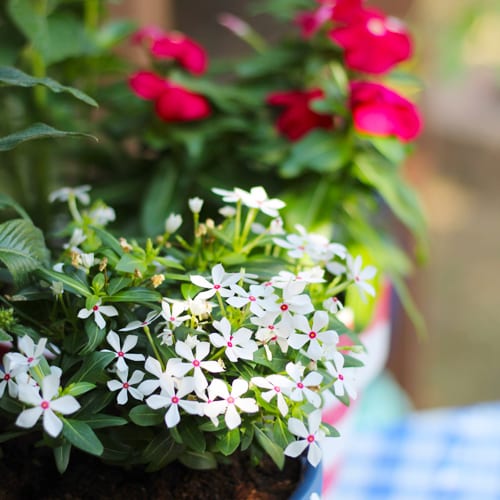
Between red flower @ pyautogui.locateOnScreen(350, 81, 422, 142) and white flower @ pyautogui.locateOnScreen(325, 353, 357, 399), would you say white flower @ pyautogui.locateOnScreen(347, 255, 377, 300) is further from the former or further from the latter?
red flower @ pyautogui.locateOnScreen(350, 81, 422, 142)

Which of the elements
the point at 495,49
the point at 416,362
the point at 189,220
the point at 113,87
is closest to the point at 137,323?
the point at 189,220

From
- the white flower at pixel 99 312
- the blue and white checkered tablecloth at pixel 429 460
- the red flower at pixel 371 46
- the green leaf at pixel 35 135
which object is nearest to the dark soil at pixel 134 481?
the white flower at pixel 99 312

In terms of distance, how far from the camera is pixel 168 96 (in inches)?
33.8

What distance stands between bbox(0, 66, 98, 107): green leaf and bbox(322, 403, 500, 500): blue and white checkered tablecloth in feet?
1.89

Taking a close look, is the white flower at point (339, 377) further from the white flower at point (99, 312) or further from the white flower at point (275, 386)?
the white flower at point (99, 312)

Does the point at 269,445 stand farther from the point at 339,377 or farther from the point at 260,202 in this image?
the point at 260,202

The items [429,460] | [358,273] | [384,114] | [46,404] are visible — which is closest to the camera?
[46,404]

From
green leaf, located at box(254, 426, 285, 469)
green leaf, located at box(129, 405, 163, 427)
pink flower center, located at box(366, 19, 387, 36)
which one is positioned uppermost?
pink flower center, located at box(366, 19, 387, 36)

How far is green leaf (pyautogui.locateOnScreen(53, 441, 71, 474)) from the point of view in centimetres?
46

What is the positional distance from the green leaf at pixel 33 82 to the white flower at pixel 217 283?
0.14 meters

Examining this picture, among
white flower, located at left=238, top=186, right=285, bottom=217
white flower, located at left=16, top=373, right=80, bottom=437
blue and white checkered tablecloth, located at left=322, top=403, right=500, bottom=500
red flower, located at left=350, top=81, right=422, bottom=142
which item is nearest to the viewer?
white flower, located at left=16, top=373, right=80, bottom=437

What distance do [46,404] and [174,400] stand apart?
0.08 m

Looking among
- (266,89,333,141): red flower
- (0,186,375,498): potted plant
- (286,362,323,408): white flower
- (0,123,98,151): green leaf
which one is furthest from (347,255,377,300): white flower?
(266,89,333,141): red flower

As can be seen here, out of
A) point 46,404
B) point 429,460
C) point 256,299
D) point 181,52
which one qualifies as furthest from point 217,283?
point 429,460
